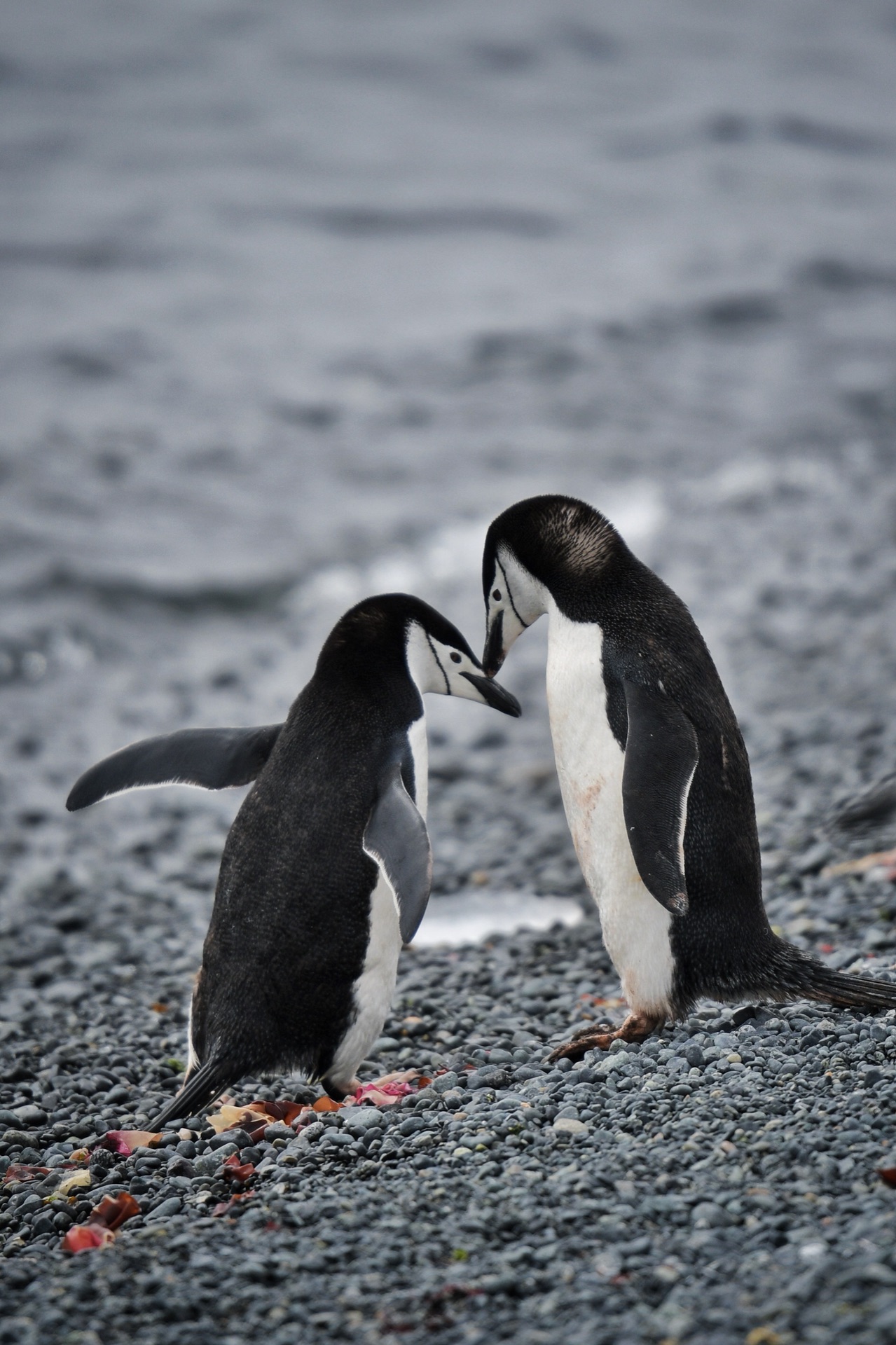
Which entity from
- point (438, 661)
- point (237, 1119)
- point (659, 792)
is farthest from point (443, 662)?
point (237, 1119)

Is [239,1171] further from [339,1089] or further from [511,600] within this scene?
[511,600]

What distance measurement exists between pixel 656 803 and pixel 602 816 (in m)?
0.33

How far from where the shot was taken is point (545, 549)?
4.05m

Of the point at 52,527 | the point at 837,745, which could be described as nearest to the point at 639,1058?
the point at 837,745

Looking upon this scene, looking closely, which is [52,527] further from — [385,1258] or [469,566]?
Answer: [385,1258]

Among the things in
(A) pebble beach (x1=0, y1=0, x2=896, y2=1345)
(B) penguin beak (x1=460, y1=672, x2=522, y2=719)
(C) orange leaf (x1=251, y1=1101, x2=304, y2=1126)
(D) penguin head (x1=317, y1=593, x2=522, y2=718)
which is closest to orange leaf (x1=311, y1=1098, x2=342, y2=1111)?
(C) orange leaf (x1=251, y1=1101, x2=304, y2=1126)

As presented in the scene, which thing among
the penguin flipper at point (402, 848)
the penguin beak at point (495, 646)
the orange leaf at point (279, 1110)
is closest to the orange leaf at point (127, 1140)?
the orange leaf at point (279, 1110)

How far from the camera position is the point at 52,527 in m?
11.9

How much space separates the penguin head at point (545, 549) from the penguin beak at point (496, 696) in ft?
0.81

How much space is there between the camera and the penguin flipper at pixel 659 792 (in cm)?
344

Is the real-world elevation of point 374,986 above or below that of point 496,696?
below

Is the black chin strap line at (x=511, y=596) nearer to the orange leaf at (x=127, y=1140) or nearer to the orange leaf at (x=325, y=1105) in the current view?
the orange leaf at (x=325, y=1105)

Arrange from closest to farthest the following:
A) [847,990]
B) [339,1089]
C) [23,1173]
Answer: [23,1173] → [847,990] → [339,1089]

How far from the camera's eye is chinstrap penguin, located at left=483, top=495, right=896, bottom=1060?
3553mm
